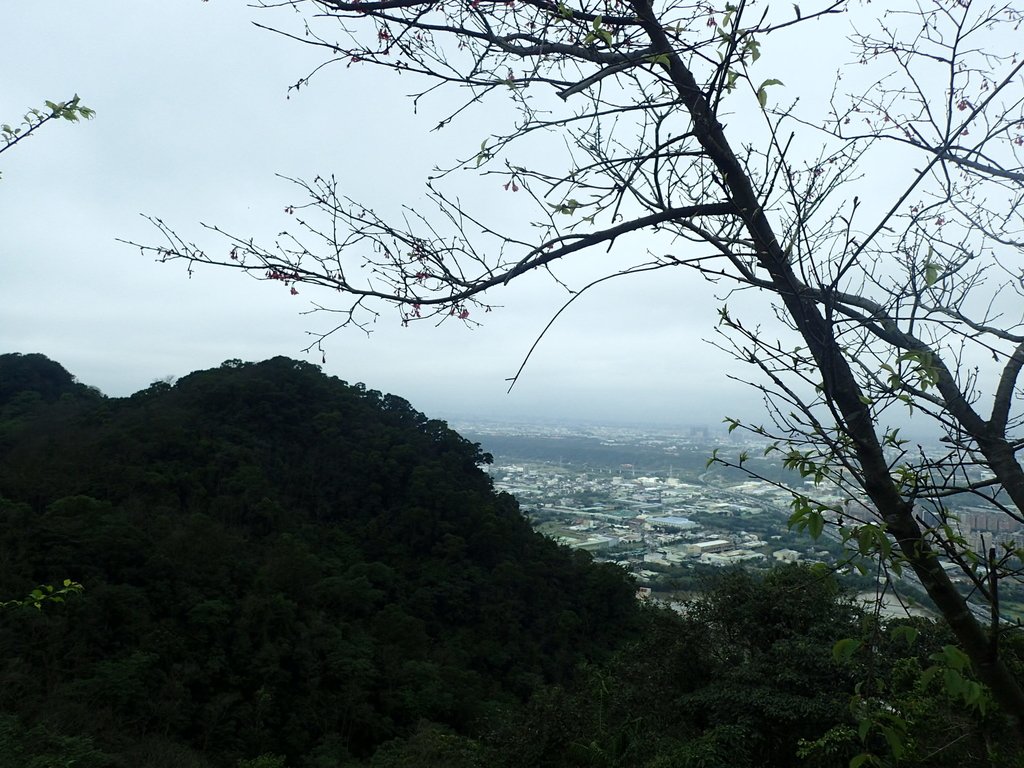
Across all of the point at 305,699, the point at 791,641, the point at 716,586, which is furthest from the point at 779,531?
the point at 305,699

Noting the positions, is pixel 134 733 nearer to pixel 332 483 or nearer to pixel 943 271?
pixel 332 483

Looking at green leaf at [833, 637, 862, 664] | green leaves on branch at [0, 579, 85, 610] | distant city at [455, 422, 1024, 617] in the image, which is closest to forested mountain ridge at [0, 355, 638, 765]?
distant city at [455, 422, 1024, 617]

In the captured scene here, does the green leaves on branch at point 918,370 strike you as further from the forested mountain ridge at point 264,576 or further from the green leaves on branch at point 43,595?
the forested mountain ridge at point 264,576

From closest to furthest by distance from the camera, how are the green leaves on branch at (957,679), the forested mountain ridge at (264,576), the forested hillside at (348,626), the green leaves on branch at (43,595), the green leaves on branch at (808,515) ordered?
the green leaves on branch at (957,679) → the green leaves on branch at (808,515) → the green leaves on branch at (43,595) → the forested hillside at (348,626) → the forested mountain ridge at (264,576)

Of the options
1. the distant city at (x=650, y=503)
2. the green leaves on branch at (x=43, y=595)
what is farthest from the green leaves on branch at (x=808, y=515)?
the distant city at (x=650, y=503)

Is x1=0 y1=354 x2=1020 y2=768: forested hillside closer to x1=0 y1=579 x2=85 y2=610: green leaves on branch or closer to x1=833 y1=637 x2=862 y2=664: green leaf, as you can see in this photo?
x1=833 y1=637 x2=862 y2=664: green leaf

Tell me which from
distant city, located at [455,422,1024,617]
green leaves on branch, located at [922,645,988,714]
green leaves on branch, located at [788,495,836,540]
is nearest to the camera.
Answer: green leaves on branch, located at [922,645,988,714]

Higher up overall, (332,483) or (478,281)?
(478,281)
